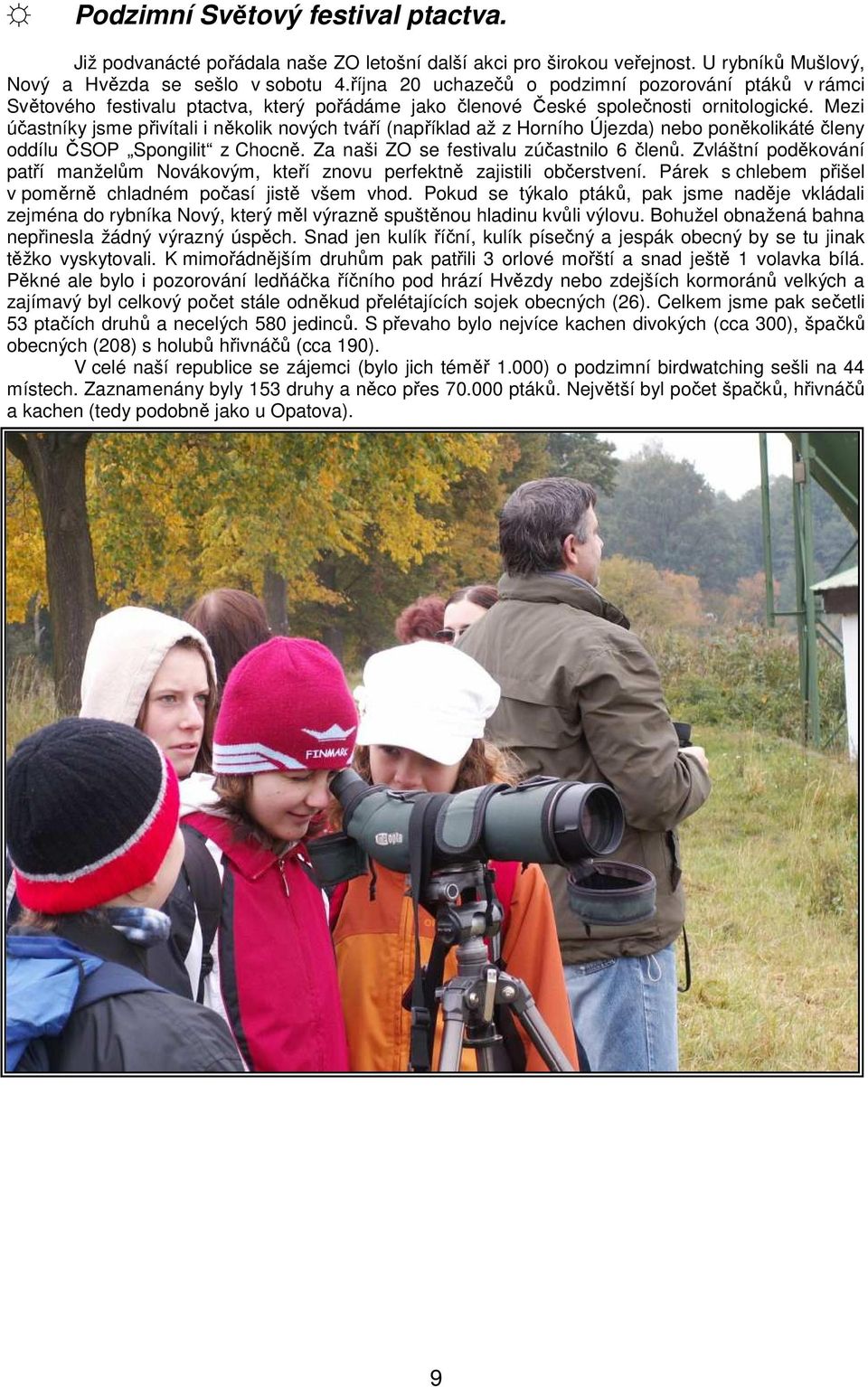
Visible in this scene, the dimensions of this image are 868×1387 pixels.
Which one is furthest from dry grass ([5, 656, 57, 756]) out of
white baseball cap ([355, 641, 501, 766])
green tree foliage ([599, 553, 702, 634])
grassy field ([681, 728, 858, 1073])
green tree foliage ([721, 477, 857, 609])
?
green tree foliage ([599, 553, 702, 634])

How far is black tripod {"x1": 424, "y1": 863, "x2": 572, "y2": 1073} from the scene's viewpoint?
226cm

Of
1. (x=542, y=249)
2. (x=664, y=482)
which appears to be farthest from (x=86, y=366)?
(x=664, y=482)

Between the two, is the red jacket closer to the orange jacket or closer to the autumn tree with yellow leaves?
the orange jacket

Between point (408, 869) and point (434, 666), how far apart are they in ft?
1.54

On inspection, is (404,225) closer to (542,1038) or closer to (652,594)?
(542,1038)

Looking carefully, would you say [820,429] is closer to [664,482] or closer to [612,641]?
[612,641]

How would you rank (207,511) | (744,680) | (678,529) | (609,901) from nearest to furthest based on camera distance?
1. (609,901)
2. (207,511)
3. (744,680)
4. (678,529)

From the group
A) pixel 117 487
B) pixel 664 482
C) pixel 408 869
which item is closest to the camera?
pixel 408 869

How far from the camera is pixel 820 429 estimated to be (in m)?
3.21

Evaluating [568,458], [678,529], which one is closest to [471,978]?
[568,458]

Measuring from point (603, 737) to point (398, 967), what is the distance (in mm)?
785

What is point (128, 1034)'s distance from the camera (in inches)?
72.2

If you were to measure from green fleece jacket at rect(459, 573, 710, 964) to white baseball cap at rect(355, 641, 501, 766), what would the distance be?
1.45ft

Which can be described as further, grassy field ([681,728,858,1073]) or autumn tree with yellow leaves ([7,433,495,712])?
autumn tree with yellow leaves ([7,433,495,712])
